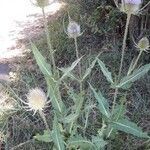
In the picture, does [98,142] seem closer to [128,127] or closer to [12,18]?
[128,127]

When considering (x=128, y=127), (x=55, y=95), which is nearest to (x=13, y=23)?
A: (x=55, y=95)

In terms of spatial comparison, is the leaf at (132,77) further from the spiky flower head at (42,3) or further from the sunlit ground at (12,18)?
the sunlit ground at (12,18)

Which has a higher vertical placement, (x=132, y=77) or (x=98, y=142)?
(x=132, y=77)

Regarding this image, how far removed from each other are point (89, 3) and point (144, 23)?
72 cm

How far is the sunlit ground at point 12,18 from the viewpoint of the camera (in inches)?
178

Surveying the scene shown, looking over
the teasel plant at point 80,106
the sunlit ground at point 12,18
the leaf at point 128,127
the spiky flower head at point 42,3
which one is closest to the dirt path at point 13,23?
the sunlit ground at point 12,18

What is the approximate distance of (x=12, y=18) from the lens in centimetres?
531

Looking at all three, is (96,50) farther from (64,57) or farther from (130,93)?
(130,93)

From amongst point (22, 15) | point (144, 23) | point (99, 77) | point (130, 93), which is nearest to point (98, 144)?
point (130, 93)

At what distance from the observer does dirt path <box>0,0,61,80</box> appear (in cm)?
440

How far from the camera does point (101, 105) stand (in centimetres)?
233

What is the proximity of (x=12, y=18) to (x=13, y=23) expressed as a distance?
167 mm

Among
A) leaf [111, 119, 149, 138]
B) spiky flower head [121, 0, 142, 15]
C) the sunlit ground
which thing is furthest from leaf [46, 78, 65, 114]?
the sunlit ground

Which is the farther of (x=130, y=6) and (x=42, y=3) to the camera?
(x=130, y=6)
